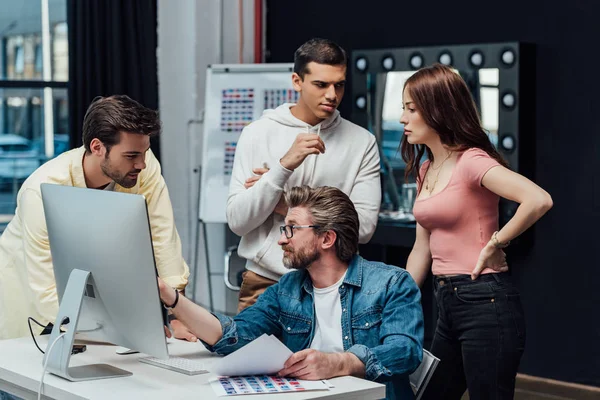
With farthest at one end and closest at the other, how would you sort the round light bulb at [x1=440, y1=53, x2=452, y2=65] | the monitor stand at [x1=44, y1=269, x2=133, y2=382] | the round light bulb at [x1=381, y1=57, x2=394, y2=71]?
the round light bulb at [x1=381, y1=57, x2=394, y2=71] → the round light bulb at [x1=440, y1=53, x2=452, y2=65] → the monitor stand at [x1=44, y1=269, x2=133, y2=382]

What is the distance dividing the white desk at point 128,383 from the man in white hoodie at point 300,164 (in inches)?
18.7

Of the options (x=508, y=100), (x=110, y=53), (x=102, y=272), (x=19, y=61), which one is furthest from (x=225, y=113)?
(x=102, y=272)

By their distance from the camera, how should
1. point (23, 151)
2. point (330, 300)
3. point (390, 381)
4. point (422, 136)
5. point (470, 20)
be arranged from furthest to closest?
point (23, 151) < point (470, 20) < point (422, 136) < point (330, 300) < point (390, 381)

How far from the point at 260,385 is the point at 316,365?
0.14 meters

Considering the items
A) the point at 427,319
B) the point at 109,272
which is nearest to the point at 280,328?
the point at 109,272

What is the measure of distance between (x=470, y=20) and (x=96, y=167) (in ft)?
8.80

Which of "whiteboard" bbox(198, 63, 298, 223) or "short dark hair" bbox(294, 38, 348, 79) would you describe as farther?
"whiteboard" bbox(198, 63, 298, 223)

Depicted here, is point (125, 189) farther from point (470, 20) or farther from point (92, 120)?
point (470, 20)

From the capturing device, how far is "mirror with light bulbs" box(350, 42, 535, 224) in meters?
4.39

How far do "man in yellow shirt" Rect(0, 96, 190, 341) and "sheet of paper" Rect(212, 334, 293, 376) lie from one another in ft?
1.67

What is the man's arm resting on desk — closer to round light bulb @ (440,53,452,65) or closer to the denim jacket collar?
the denim jacket collar

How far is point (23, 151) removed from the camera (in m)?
5.10

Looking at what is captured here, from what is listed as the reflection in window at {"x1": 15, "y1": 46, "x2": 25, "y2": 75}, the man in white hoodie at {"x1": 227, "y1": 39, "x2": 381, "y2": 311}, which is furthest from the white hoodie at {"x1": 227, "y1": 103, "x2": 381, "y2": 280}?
the reflection in window at {"x1": 15, "y1": 46, "x2": 25, "y2": 75}

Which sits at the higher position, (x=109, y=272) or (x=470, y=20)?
(x=470, y=20)
